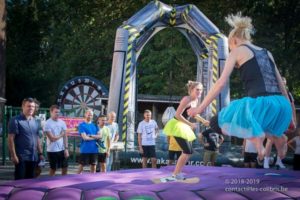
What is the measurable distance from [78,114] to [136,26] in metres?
5.21

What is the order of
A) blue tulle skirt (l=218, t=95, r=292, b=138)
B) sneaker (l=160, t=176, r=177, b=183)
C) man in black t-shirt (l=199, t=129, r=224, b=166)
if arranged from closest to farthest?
blue tulle skirt (l=218, t=95, r=292, b=138)
sneaker (l=160, t=176, r=177, b=183)
man in black t-shirt (l=199, t=129, r=224, b=166)

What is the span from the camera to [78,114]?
13695 mm

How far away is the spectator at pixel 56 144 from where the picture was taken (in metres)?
6.76

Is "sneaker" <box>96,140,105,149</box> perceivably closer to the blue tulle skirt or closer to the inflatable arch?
the inflatable arch

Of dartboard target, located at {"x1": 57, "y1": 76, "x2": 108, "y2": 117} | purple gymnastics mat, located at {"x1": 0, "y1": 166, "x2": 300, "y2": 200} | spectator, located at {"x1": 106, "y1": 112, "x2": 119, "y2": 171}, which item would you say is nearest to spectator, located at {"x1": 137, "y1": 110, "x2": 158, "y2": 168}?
spectator, located at {"x1": 106, "y1": 112, "x2": 119, "y2": 171}

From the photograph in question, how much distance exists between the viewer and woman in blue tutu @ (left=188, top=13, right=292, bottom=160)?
12.7ft

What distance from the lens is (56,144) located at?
678 centimetres

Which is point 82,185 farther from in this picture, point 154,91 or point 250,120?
point 154,91

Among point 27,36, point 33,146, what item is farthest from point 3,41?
point 27,36

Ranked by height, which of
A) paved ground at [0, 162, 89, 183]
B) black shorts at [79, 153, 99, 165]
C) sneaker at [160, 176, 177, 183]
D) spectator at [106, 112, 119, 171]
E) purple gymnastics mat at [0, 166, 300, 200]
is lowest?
paved ground at [0, 162, 89, 183]

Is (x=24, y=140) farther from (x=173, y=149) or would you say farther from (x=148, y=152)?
(x=148, y=152)

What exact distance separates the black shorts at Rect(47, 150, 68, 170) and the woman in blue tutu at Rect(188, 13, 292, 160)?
3.34m

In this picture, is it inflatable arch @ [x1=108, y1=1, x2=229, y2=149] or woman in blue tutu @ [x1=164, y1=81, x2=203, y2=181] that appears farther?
inflatable arch @ [x1=108, y1=1, x2=229, y2=149]

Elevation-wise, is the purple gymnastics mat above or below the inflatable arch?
below
